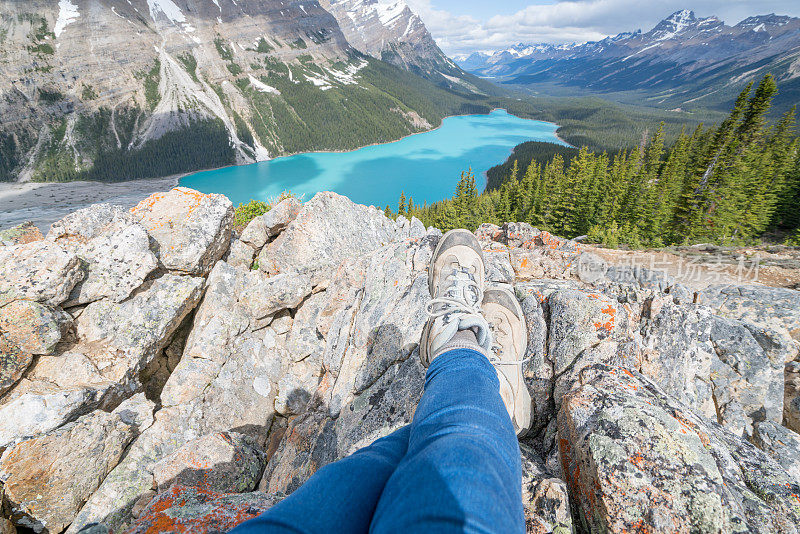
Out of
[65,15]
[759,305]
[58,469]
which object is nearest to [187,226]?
[58,469]

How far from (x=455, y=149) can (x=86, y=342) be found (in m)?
140

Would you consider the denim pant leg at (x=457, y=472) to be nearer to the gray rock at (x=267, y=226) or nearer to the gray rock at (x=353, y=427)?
the gray rock at (x=353, y=427)

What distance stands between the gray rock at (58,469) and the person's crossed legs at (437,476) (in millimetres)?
6675

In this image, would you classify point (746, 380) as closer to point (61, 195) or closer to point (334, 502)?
point (334, 502)

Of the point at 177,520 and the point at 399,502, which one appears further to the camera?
the point at 177,520

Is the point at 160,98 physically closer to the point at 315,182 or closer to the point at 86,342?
the point at 315,182

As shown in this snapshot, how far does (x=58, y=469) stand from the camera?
538 cm

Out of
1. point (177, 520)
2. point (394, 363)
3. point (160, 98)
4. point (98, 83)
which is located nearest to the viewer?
point (177, 520)

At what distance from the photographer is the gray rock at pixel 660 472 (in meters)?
2.38

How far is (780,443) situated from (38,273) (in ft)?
42.1

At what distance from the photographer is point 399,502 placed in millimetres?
1624

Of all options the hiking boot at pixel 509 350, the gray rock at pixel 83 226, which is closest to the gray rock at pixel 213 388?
the gray rock at pixel 83 226

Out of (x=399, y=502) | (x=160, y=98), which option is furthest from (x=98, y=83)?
(x=399, y=502)

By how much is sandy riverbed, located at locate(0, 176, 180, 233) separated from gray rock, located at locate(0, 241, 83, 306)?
94.4m
